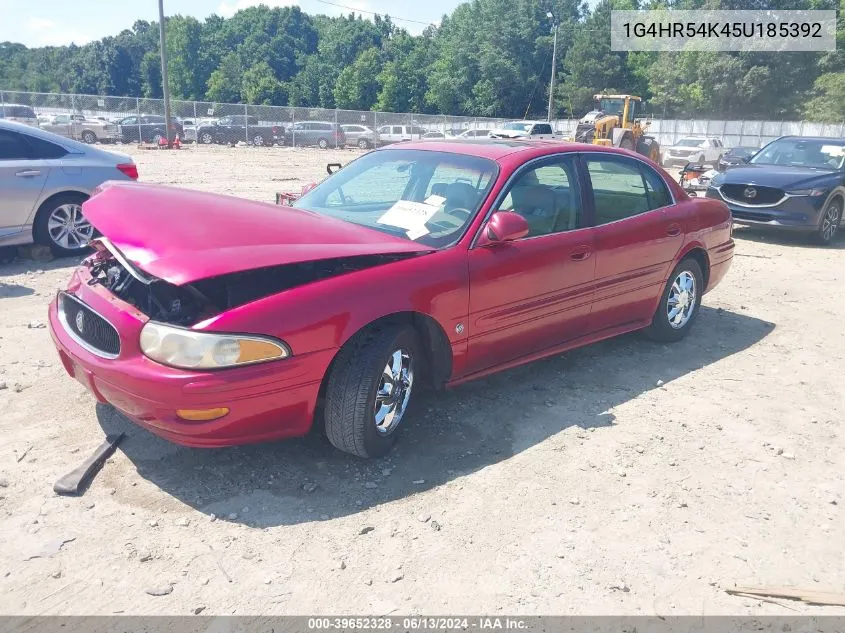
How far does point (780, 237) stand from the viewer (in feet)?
38.0

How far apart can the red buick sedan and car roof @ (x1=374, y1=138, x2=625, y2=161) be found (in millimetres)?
17

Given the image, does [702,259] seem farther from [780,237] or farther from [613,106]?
[613,106]

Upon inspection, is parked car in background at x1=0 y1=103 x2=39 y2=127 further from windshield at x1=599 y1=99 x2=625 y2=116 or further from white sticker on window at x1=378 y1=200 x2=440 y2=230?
white sticker on window at x1=378 y1=200 x2=440 y2=230

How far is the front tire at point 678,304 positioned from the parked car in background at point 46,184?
572 centimetres

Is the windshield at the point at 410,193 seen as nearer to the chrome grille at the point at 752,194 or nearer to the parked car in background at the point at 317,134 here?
the chrome grille at the point at 752,194

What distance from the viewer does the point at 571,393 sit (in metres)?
4.78

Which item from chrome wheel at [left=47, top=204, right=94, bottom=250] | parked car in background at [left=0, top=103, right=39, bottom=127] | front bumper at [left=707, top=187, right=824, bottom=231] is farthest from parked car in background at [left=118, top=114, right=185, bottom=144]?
front bumper at [left=707, top=187, right=824, bottom=231]

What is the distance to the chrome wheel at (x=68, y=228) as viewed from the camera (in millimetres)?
7586

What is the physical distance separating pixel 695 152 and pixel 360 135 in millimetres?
19388

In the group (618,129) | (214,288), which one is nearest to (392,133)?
(618,129)

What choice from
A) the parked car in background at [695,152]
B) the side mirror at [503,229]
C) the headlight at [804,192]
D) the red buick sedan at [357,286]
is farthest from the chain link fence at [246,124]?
the side mirror at [503,229]

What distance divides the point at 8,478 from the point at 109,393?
70 cm
